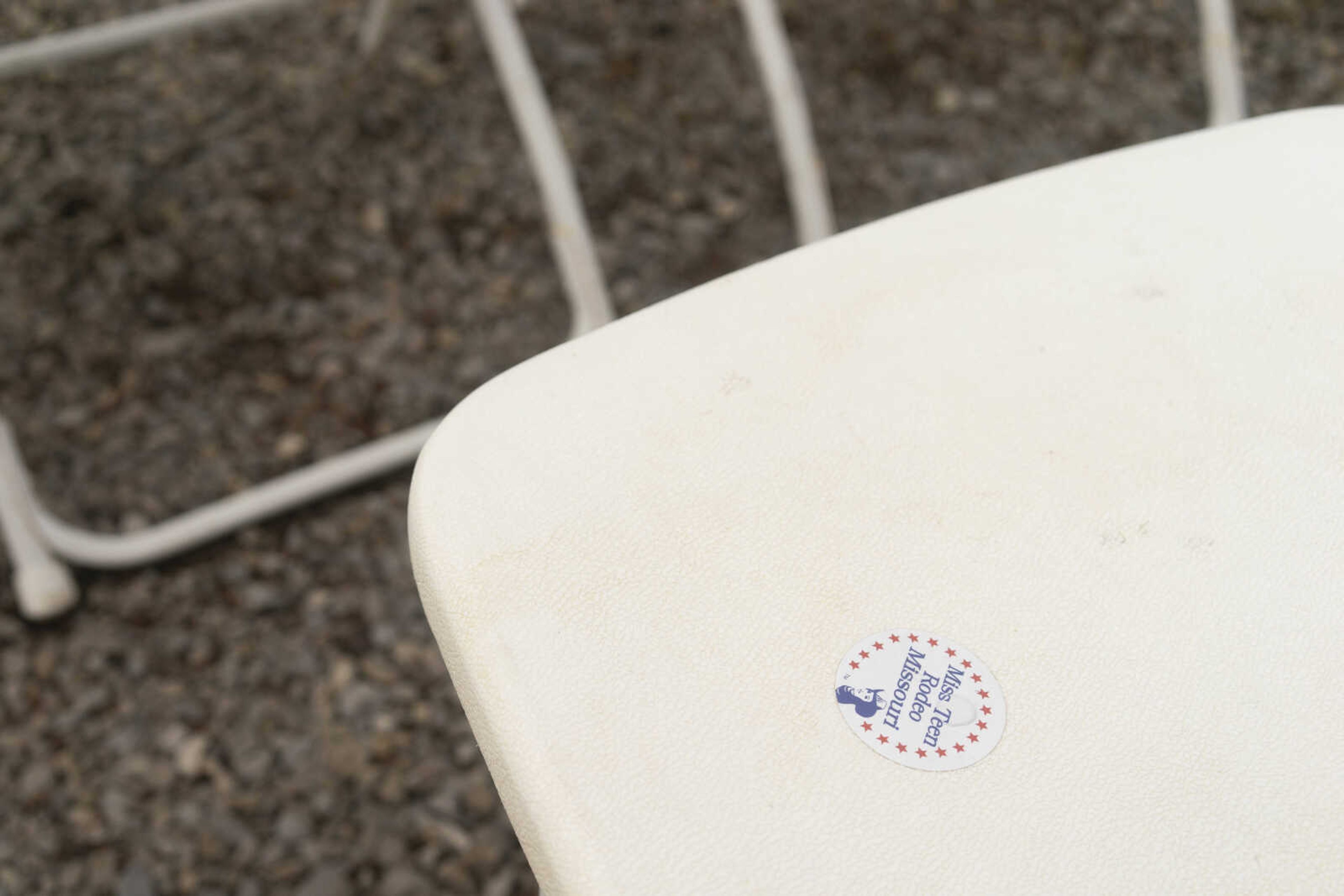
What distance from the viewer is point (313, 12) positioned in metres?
1.59

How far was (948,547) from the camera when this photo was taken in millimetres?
492

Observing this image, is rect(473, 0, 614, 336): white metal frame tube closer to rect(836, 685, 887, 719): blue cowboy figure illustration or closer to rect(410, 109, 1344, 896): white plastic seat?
rect(410, 109, 1344, 896): white plastic seat

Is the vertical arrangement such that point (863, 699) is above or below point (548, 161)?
below

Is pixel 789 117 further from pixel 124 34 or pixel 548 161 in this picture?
pixel 124 34

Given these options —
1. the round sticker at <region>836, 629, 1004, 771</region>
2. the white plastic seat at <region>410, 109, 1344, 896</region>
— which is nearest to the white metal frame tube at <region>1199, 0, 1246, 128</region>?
the white plastic seat at <region>410, 109, 1344, 896</region>

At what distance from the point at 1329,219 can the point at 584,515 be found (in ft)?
1.37

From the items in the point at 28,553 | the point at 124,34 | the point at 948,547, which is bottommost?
the point at 28,553

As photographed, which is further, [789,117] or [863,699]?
[789,117]

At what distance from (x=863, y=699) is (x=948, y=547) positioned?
81mm

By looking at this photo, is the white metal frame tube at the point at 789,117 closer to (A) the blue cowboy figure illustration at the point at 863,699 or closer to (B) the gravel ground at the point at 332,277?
(B) the gravel ground at the point at 332,277

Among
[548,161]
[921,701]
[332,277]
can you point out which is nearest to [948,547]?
[921,701]

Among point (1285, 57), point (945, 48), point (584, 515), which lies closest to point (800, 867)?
point (584, 515)

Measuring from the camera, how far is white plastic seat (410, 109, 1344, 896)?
425 mm

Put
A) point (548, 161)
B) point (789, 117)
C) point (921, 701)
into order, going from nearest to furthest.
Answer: point (921, 701)
point (548, 161)
point (789, 117)
